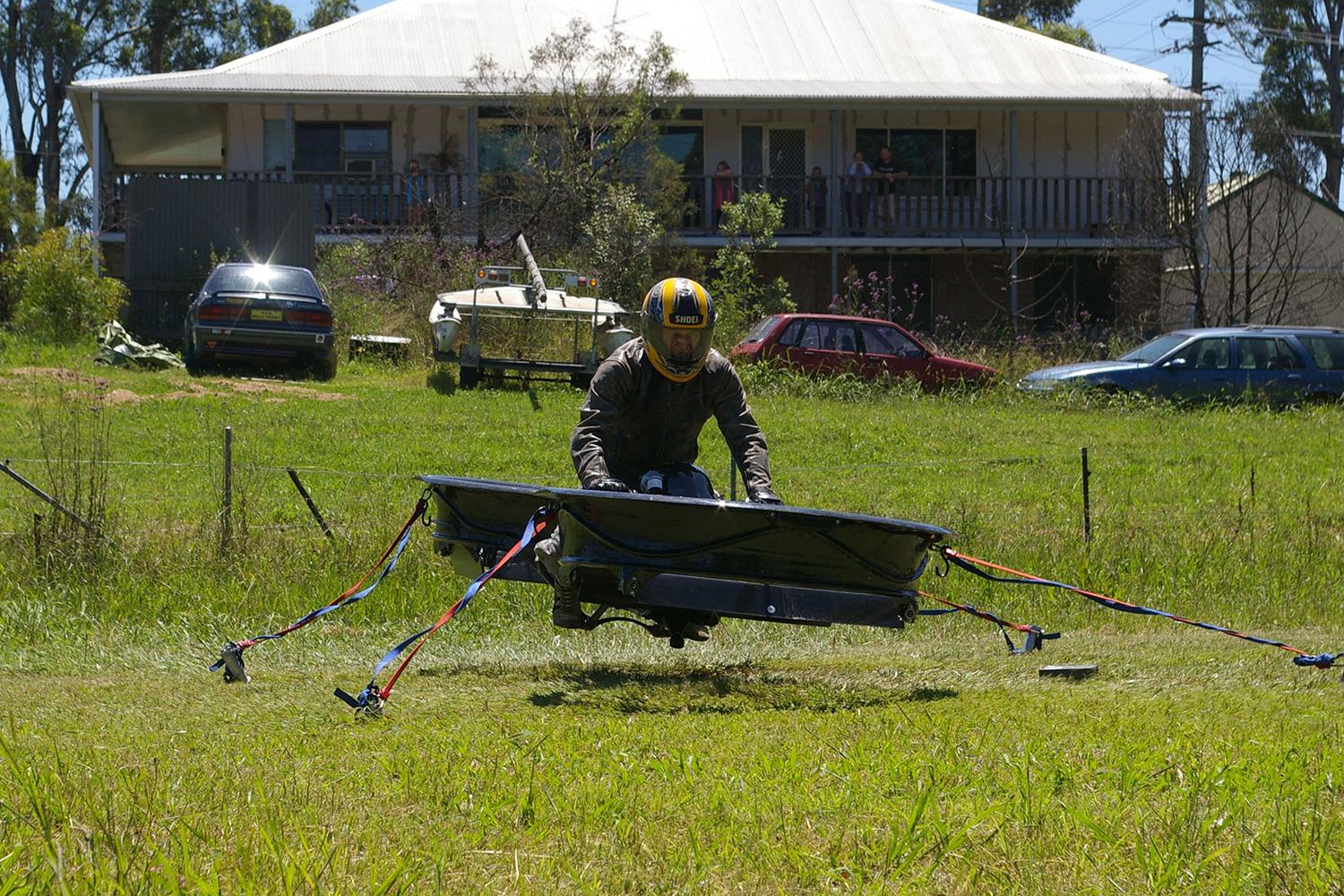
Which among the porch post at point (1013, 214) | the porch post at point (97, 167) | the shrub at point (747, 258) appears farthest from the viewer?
the porch post at point (1013, 214)

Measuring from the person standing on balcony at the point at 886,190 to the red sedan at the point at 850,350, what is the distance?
7.90 meters

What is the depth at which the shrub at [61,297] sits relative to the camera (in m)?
24.2

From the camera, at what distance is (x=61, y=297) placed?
24.3 meters

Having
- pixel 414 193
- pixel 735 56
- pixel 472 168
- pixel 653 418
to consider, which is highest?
pixel 735 56

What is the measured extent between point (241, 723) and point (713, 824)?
8.61 feet

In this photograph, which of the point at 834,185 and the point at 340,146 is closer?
the point at 834,185

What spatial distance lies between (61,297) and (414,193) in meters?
8.05

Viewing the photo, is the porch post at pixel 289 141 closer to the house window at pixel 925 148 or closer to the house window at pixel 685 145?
the house window at pixel 685 145

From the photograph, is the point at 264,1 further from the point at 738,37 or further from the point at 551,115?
the point at 551,115

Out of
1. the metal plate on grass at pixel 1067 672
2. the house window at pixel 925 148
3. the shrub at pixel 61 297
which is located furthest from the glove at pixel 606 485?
the house window at pixel 925 148

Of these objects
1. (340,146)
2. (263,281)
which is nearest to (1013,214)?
(340,146)

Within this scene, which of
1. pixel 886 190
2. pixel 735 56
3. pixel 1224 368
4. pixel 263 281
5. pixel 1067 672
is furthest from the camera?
pixel 735 56

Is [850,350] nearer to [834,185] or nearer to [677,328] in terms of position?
[834,185]

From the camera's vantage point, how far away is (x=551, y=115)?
29.0 metres
